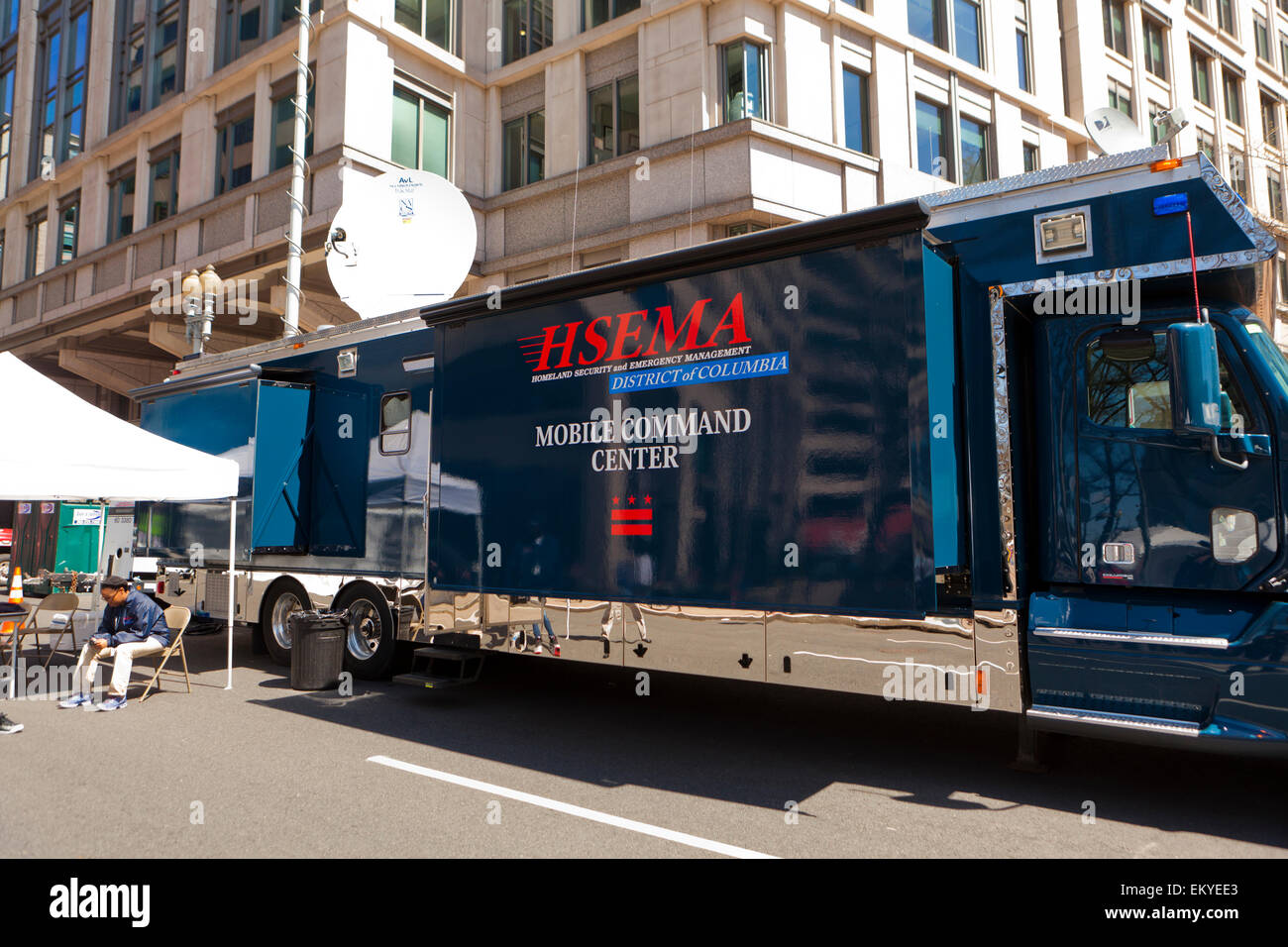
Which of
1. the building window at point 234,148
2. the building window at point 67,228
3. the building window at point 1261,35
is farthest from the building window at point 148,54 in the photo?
the building window at point 1261,35

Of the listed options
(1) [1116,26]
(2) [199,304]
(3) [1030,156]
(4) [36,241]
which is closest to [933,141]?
(3) [1030,156]

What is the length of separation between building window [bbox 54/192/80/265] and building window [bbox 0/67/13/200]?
4.41 m

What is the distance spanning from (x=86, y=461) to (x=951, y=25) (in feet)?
58.2

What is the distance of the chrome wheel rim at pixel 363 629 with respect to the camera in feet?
28.0

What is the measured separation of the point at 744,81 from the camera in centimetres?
1504

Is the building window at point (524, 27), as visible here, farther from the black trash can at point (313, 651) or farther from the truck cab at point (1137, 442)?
the truck cab at point (1137, 442)

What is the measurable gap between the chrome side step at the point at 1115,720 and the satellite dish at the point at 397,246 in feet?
25.7

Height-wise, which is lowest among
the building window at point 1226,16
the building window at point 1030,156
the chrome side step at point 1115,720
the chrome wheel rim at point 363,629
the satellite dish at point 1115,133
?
the chrome side step at point 1115,720

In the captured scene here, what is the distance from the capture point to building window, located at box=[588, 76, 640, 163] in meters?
16.4

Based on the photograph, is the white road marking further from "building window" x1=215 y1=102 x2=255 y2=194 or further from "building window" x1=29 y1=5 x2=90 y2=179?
"building window" x1=29 y1=5 x2=90 y2=179

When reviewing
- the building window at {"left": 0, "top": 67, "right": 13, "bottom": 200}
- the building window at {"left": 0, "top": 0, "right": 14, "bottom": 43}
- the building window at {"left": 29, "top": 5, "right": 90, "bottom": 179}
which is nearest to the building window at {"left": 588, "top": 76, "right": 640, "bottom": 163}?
the building window at {"left": 29, "top": 5, "right": 90, "bottom": 179}
